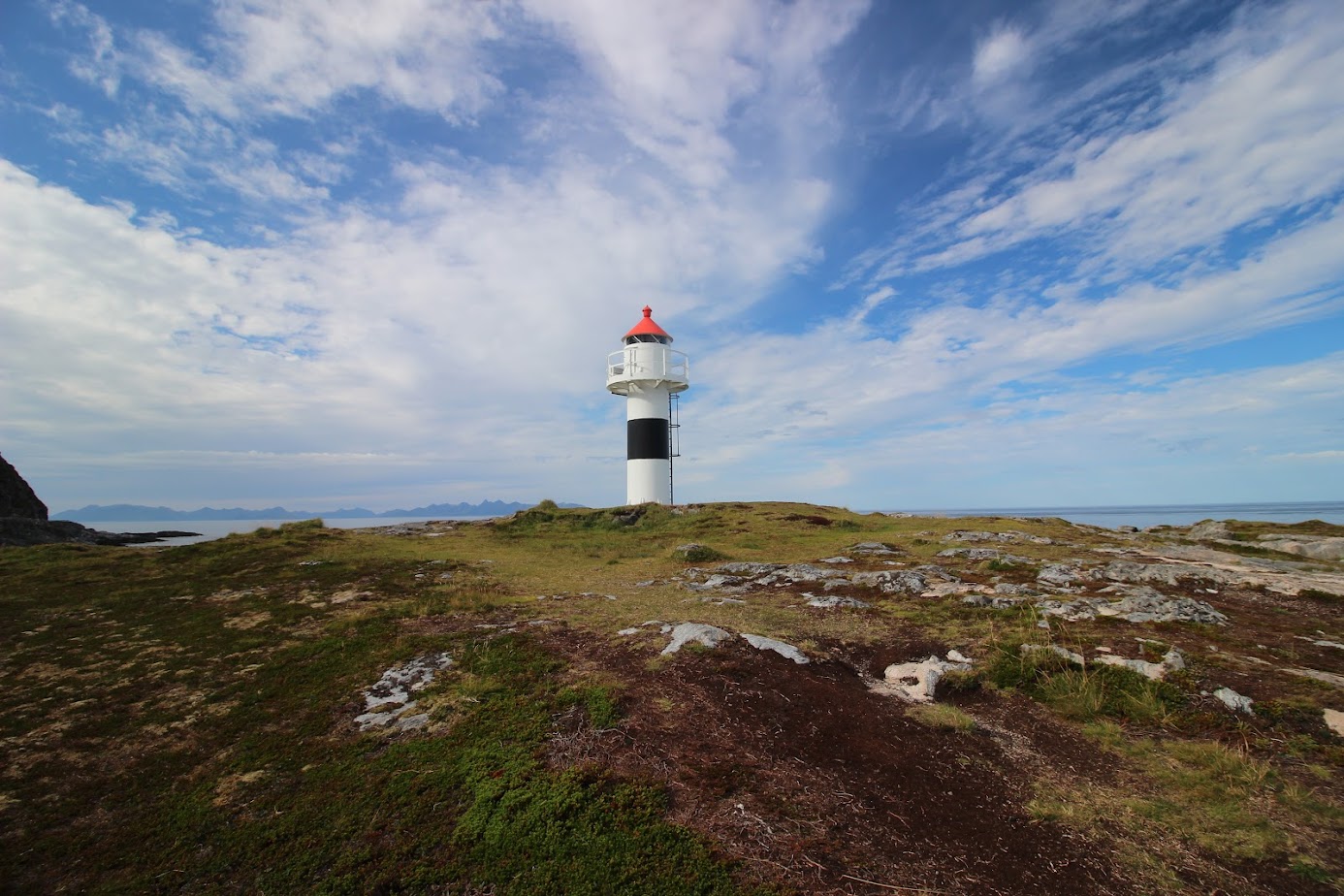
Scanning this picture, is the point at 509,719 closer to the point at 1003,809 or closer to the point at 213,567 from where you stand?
the point at 1003,809

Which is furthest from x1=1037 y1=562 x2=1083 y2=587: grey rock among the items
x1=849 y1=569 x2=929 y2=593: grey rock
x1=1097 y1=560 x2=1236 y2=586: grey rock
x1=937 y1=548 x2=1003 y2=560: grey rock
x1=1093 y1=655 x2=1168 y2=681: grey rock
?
x1=1093 y1=655 x2=1168 y2=681: grey rock

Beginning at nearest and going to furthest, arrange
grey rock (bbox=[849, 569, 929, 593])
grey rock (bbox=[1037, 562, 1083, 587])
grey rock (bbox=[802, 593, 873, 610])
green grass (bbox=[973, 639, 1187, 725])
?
green grass (bbox=[973, 639, 1187, 725]), grey rock (bbox=[802, 593, 873, 610]), grey rock (bbox=[1037, 562, 1083, 587]), grey rock (bbox=[849, 569, 929, 593])

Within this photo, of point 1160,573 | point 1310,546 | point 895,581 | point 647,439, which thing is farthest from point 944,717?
point 647,439

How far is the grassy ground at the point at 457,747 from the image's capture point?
5062 mm

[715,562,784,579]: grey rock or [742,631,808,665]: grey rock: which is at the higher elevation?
[715,562,784,579]: grey rock

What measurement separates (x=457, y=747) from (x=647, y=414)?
27239 mm

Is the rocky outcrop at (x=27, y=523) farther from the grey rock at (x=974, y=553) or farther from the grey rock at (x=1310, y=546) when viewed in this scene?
the grey rock at (x=1310, y=546)

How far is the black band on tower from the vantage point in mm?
33344

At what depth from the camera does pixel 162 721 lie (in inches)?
300

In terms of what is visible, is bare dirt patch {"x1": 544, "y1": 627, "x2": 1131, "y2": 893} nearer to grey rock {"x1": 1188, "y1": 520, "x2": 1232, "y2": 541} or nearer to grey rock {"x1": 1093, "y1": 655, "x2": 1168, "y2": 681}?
grey rock {"x1": 1093, "y1": 655, "x2": 1168, "y2": 681}

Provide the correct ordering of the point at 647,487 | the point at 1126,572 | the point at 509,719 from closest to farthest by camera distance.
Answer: the point at 509,719 → the point at 1126,572 → the point at 647,487

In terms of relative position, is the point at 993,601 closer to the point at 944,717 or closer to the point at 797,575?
Answer: the point at 797,575

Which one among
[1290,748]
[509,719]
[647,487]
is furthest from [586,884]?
[647,487]

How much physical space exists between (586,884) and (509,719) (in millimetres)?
2863
